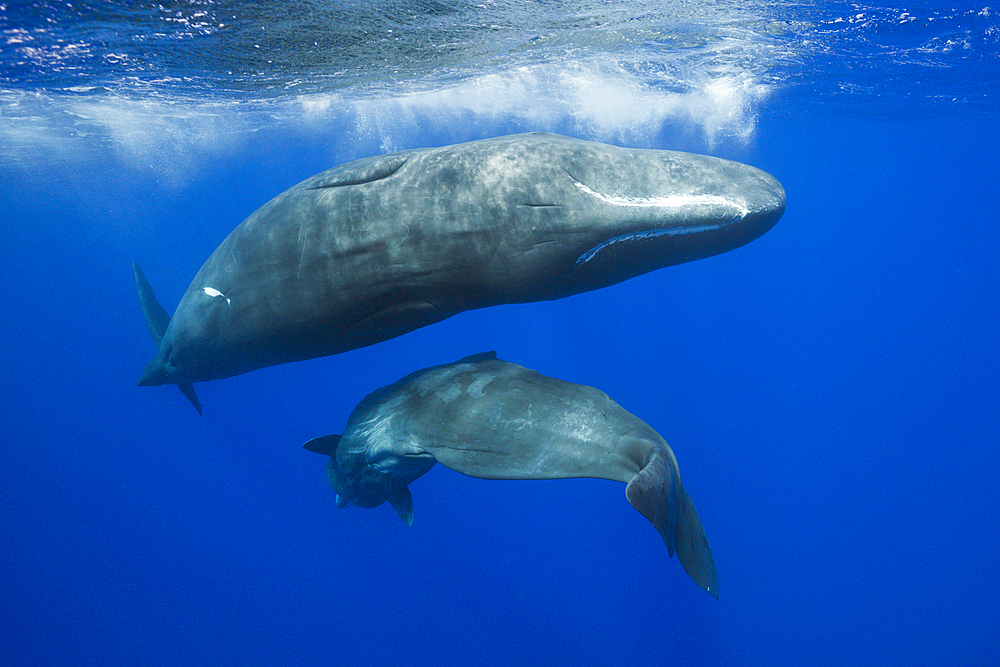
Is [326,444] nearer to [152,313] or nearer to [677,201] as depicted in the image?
[152,313]

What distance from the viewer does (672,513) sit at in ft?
7.84

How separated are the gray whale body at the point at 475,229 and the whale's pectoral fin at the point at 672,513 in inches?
52.5

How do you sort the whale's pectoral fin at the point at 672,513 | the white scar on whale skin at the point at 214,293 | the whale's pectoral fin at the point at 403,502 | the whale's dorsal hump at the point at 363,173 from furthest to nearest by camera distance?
the whale's pectoral fin at the point at 403,502, the white scar on whale skin at the point at 214,293, the whale's dorsal hump at the point at 363,173, the whale's pectoral fin at the point at 672,513

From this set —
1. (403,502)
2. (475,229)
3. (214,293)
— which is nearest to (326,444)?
(403,502)

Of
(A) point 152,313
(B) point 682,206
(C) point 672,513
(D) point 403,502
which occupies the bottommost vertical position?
(D) point 403,502

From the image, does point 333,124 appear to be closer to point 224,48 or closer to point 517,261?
point 224,48

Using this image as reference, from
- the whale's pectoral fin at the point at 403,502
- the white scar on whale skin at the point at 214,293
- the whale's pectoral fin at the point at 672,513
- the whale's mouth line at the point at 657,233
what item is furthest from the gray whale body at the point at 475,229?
the whale's pectoral fin at the point at 403,502

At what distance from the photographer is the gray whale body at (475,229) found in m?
2.98

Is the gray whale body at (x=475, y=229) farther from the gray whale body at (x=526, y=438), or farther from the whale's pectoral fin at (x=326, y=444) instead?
the whale's pectoral fin at (x=326, y=444)

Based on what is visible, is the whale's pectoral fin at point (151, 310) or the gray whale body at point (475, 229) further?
the whale's pectoral fin at point (151, 310)

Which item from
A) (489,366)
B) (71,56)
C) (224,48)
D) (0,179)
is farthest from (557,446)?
(0,179)

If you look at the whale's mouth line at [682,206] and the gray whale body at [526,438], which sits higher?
the whale's mouth line at [682,206]

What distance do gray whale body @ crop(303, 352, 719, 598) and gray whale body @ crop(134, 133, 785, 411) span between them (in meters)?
0.58

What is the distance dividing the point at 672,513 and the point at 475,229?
6.35 ft
